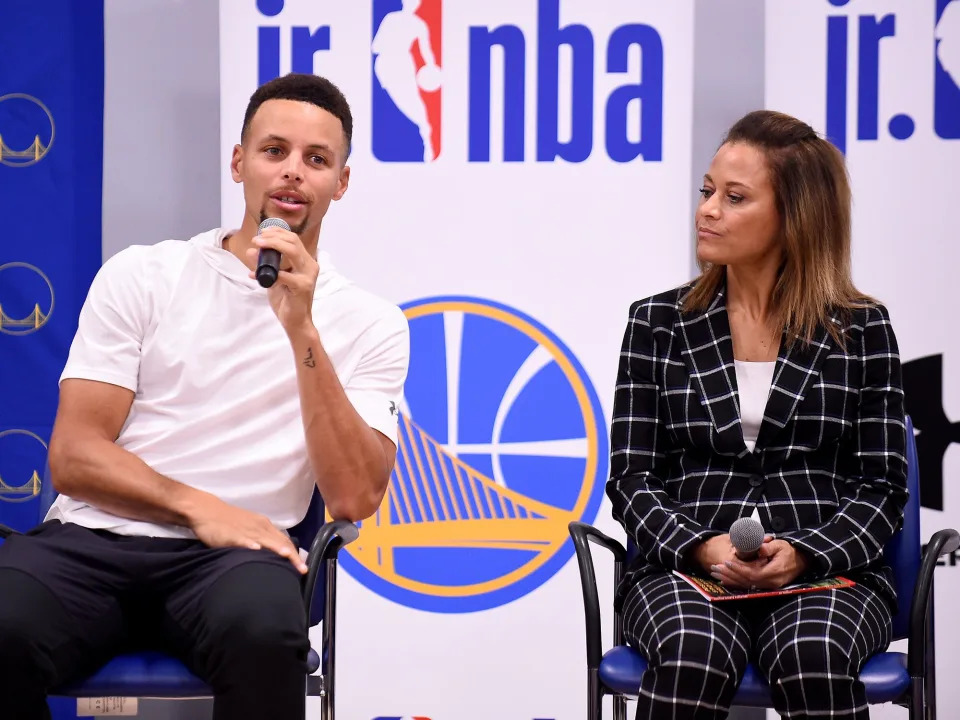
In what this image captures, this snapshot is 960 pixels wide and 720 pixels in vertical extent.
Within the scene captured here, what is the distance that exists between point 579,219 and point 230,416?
4.77ft

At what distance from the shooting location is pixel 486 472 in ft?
11.1

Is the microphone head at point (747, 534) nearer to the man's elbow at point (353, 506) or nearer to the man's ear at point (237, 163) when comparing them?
the man's elbow at point (353, 506)

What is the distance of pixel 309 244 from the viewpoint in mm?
2527

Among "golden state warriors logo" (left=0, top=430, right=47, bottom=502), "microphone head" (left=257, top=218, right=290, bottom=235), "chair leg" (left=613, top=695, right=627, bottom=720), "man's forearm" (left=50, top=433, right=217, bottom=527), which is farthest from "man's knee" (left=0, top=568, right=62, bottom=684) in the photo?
"golden state warriors logo" (left=0, top=430, right=47, bottom=502)

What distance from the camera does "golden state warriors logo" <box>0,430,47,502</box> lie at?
330cm

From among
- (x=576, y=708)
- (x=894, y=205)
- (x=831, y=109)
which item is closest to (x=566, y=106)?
(x=831, y=109)

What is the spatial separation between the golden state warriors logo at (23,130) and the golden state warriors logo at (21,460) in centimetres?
82

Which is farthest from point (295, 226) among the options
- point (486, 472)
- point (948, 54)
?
point (948, 54)

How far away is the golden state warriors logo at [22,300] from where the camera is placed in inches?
130

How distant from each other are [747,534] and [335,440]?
2.77 feet

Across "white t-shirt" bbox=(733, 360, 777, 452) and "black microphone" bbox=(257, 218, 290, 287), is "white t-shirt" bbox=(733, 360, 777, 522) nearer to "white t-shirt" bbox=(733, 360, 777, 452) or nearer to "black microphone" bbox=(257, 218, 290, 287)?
"white t-shirt" bbox=(733, 360, 777, 452)

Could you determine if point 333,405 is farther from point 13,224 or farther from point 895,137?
point 895,137

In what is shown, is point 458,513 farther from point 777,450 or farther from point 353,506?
point 777,450

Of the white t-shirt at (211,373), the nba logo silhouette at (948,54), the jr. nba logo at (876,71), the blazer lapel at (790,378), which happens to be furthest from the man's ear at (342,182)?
the nba logo silhouette at (948,54)
